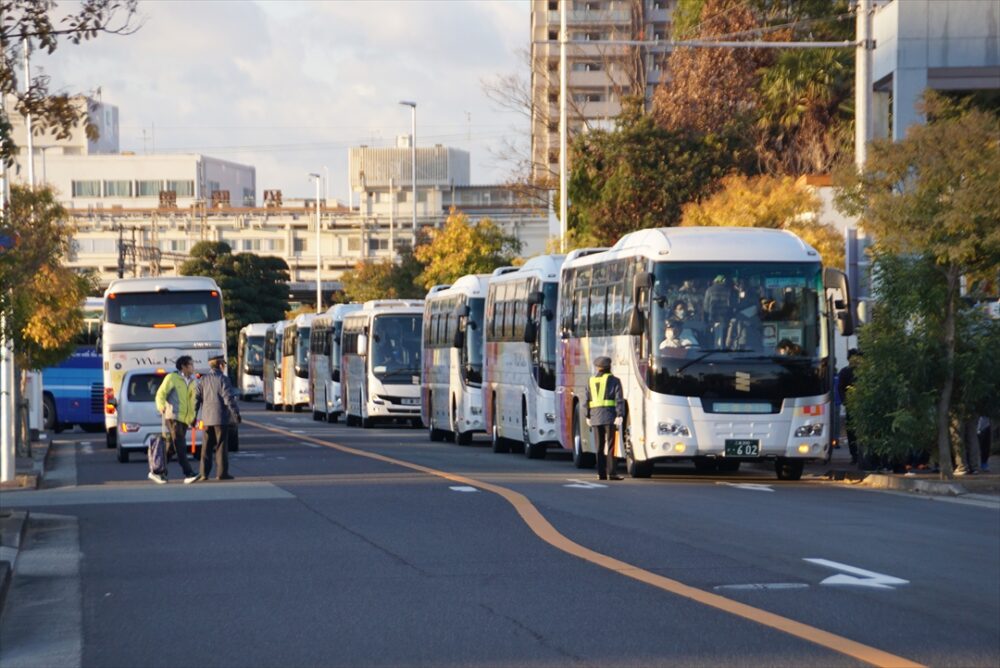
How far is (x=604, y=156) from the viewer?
56375mm


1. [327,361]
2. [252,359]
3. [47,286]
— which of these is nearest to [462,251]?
[327,361]

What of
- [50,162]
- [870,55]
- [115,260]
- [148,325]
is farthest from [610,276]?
[50,162]

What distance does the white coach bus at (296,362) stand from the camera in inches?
2601

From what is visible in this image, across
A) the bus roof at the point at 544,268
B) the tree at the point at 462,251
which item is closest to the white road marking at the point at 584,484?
the bus roof at the point at 544,268

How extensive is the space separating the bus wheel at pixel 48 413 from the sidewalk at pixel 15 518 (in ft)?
44.6

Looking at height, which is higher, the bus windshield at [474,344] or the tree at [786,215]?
the tree at [786,215]

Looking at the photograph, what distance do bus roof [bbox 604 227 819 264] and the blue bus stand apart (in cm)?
2820

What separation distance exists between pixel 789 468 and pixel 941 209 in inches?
199

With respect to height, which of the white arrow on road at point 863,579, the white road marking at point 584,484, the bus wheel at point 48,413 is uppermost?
the white arrow on road at point 863,579

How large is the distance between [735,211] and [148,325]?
14.7m

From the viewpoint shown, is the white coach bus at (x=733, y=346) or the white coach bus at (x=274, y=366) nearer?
the white coach bus at (x=733, y=346)

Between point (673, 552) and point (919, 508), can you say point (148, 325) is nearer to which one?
point (919, 508)

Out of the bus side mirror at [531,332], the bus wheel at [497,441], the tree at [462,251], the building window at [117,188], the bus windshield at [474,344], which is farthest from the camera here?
the building window at [117,188]

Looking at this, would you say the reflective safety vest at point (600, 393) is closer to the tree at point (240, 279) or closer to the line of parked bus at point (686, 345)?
the line of parked bus at point (686, 345)
